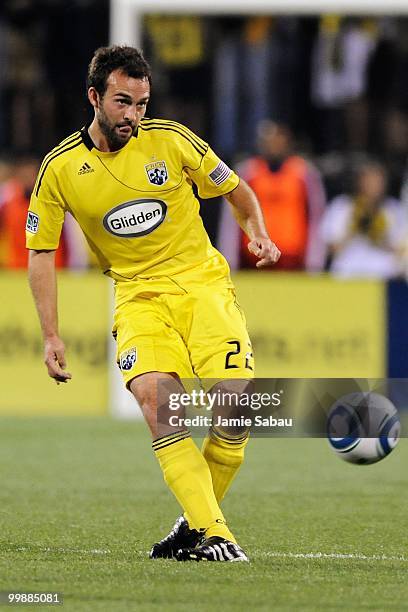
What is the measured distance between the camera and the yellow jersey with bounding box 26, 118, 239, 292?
258 inches

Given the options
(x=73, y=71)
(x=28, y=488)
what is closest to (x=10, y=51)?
(x=73, y=71)

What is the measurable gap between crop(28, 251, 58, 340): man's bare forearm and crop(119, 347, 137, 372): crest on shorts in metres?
0.31

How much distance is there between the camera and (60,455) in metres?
11.1

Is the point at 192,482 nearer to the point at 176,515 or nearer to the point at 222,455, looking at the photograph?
the point at 222,455

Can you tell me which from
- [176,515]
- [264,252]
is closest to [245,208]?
[264,252]

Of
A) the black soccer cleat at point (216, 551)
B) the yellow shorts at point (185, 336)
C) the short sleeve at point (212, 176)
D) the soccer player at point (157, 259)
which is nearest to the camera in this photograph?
the black soccer cleat at point (216, 551)

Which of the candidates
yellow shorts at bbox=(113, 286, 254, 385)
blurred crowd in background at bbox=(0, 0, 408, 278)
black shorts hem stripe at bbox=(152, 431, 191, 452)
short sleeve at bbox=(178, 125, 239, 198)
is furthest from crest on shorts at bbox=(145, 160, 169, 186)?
blurred crowd in background at bbox=(0, 0, 408, 278)

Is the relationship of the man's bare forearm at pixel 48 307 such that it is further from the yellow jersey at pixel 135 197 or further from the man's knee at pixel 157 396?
the man's knee at pixel 157 396

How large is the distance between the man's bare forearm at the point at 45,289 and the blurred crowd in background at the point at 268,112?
328 inches

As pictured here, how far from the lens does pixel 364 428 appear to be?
6664 mm

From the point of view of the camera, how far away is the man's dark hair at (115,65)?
630 cm

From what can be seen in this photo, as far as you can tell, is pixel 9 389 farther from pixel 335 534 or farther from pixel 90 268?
pixel 335 534

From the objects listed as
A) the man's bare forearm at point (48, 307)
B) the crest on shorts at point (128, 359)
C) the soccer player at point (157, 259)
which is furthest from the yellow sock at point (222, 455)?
the man's bare forearm at point (48, 307)

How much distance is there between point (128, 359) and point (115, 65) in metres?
1.23
